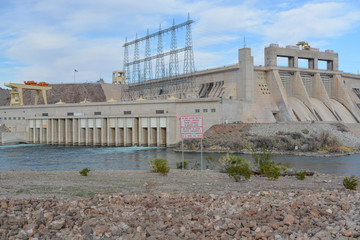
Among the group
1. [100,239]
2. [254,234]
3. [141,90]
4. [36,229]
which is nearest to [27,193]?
[36,229]

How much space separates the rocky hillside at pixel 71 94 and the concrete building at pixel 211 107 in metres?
24.7

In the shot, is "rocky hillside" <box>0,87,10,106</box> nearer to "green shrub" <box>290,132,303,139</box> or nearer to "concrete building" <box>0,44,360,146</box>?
"concrete building" <box>0,44,360,146</box>

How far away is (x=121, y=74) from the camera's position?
102062 millimetres

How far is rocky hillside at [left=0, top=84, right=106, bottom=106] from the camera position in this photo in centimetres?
9962

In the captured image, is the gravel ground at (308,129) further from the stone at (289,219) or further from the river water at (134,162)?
the stone at (289,219)

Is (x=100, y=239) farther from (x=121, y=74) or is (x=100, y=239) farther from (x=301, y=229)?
(x=121, y=74)

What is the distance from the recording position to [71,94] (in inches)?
4001

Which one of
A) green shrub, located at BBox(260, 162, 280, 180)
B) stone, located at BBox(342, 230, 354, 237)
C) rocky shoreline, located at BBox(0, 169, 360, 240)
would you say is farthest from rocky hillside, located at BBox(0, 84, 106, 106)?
stone, located at BBox(342, 230, 354, 237)

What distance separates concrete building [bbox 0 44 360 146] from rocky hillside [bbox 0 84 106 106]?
2465 cm

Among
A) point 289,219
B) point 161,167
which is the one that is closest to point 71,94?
point 161,167

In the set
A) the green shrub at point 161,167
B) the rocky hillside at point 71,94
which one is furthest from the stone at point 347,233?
the rocky hillside at point 71,94

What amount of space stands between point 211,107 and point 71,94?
5717cm

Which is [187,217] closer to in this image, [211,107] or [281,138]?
[281,138]

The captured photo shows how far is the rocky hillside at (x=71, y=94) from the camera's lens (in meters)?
99.6
